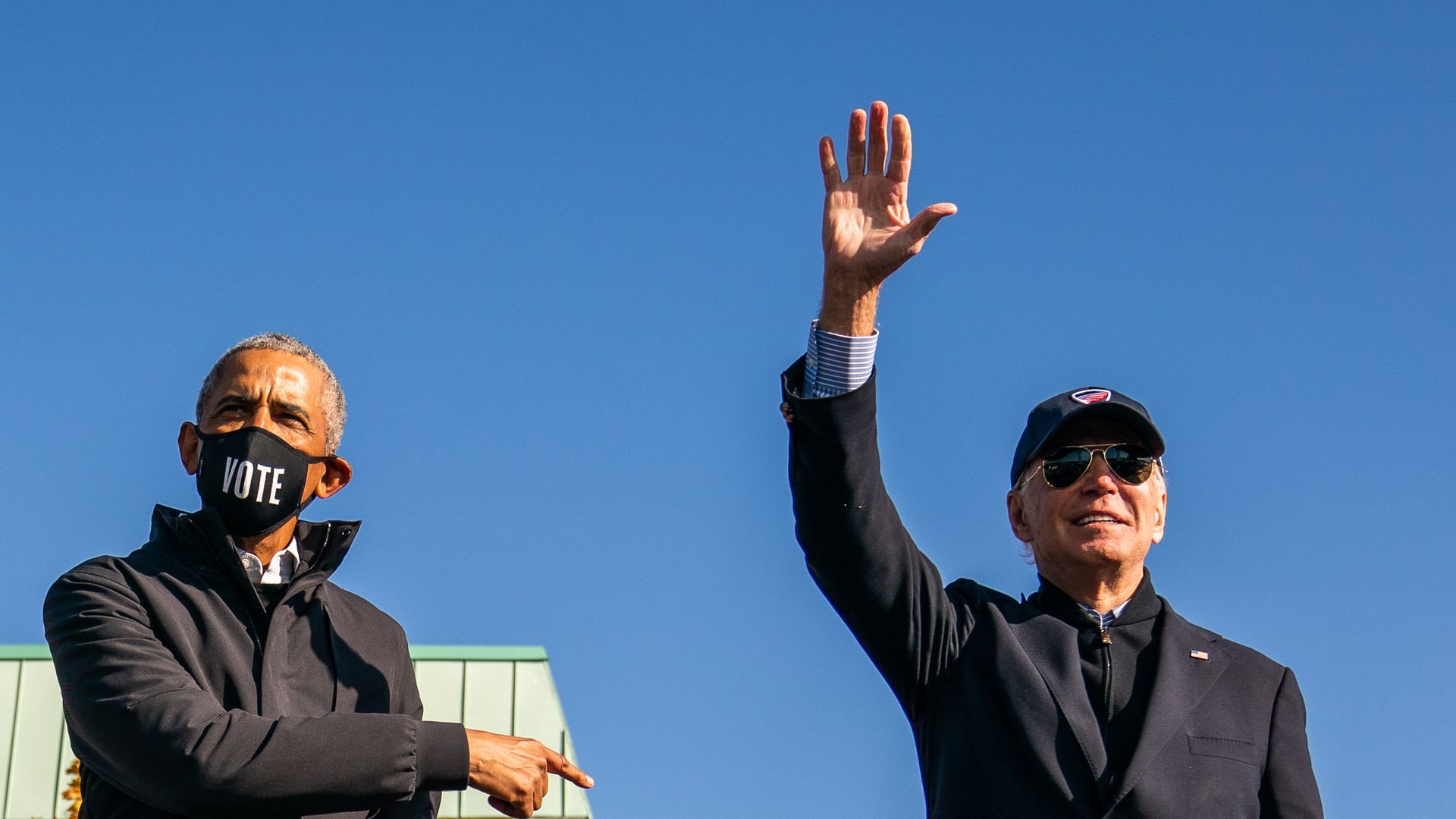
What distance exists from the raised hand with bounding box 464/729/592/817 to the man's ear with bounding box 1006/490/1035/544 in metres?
1.65

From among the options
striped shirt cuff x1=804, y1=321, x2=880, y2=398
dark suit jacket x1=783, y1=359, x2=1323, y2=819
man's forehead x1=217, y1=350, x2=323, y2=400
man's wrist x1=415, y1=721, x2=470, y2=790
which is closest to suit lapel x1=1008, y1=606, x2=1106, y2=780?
dark suit jacket x1=783, y1=359, x2=1323, y2=819

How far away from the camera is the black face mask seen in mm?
4809

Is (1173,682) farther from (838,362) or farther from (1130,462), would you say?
(838,362)

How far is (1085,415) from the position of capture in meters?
4.97

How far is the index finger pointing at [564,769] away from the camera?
4.38 m

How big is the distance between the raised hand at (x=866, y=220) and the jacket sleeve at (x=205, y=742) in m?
1.50

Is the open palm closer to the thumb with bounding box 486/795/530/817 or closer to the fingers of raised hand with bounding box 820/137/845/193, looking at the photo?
the fingers of raised hand with bounding box 820/137/845/193

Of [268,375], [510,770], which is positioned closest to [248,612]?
[268,375]

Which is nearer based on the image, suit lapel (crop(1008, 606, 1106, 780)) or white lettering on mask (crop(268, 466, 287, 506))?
suit lapel (crop(1008, 606, 1106, 780))

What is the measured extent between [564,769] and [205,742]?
0.90m

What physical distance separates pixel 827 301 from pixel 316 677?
1.79 meters

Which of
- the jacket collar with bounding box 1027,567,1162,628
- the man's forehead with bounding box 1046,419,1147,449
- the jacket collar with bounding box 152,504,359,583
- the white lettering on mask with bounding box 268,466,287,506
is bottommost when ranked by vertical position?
the jacket collar with bounding box 1027,567,1162,628

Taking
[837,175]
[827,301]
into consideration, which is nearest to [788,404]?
[827,301]

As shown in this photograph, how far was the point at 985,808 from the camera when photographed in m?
4.47
